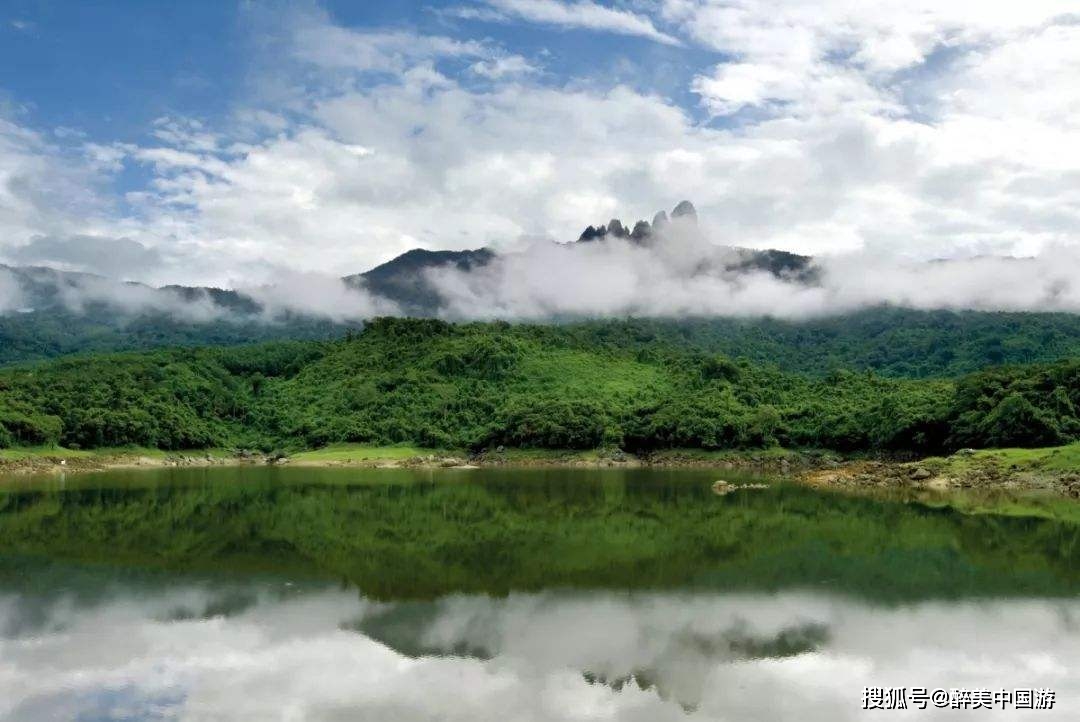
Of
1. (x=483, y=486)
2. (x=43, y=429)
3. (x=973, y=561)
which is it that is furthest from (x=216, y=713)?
(x=43, y=429)

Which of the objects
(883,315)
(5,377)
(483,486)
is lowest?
(483,486)

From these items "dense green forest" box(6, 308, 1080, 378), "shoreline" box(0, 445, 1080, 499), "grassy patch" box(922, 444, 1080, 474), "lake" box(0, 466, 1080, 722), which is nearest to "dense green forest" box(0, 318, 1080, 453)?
"shoreline" box(0, 445, 1080, 499)

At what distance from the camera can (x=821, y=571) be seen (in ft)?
69.9

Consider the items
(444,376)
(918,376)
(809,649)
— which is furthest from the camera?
(918,376)

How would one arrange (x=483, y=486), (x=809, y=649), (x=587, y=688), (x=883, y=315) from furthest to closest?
(x=883, y=315)
(x=483, y=486)
(x=809, y=649)
(x=587, y=688)

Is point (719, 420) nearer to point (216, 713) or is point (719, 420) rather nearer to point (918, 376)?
point (918, 376)

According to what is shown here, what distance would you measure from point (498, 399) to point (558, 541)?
3096 inches

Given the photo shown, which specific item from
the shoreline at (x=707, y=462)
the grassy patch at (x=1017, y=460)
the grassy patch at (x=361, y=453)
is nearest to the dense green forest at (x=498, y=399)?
the shoreline at (x=707, y=462)

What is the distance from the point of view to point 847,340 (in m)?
167

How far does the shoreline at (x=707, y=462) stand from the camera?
49.2m

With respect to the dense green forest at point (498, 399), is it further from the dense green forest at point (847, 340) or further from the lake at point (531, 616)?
the lake at point (531, 616)

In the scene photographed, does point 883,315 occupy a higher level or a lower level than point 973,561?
higher

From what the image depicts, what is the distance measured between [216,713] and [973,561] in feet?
65.9

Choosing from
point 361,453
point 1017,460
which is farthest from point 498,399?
point 1017,460
